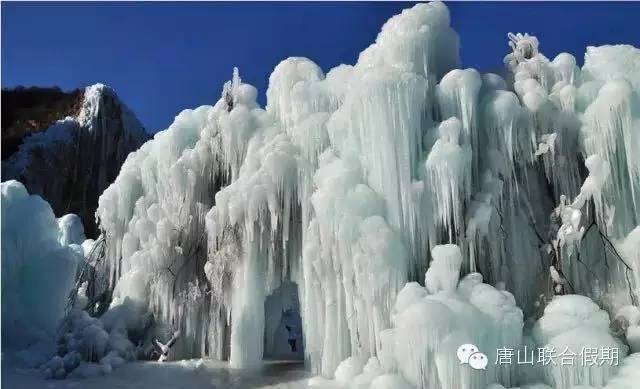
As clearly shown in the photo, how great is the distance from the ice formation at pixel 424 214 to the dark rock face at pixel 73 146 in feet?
54.7

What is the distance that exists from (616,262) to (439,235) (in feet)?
9.24

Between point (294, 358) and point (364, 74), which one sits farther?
point (294, 358)

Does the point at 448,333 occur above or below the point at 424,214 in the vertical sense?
below

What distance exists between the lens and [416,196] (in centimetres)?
959

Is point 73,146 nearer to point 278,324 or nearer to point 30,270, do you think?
point 30,270

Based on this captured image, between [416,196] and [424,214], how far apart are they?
1.01 ft

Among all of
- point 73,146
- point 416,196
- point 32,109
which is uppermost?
point 32,109

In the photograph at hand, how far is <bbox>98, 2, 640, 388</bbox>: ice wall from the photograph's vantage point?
9531 mm

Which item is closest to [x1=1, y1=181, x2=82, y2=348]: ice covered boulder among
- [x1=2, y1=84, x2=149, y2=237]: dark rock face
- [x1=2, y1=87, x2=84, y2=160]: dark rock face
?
[x1=2, y1=84, x2=149, y2=237]: dark rock face

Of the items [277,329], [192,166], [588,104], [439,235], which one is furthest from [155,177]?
[588,104]

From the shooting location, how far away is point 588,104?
35.7 feet

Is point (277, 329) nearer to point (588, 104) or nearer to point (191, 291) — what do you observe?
point (191, 291)

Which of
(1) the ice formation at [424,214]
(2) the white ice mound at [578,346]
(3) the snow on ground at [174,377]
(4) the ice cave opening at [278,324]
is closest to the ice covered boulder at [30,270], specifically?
(3) the snow on ground at [174,377]

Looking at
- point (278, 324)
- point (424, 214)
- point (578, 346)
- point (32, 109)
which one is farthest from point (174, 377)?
point (32, 109)
